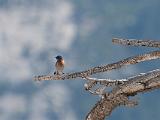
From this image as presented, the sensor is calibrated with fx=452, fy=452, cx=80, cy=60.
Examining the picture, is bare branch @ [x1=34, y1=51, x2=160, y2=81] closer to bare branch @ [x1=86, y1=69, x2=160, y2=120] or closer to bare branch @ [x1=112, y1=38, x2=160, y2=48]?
bare branch @ [x1=112, y1=38, x2=160, y2=48]

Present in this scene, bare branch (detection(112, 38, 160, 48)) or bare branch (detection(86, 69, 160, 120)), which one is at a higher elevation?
bare branch (detection(112, 38, 160, 48))

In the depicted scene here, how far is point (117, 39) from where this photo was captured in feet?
27.9

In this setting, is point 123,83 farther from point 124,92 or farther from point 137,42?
point 137,42

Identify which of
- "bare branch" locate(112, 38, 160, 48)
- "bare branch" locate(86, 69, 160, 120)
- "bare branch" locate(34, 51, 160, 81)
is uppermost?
"bare branch" locate(112, 38, 160, 48)

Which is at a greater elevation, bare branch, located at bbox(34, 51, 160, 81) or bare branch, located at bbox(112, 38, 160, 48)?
bare branch, located at bbox(112, 38, 160, 48)

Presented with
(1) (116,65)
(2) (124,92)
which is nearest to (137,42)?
(1) (116,65)

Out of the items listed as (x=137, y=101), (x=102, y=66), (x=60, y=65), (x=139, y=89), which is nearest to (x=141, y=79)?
(x=139, y=89)

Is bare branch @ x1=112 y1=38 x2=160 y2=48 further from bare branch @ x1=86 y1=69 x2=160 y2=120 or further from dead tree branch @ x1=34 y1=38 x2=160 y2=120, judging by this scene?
bare branch @ x1=86 y1=69 x2=160 y2=120

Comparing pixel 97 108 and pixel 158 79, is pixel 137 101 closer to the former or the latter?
pixel 97 108

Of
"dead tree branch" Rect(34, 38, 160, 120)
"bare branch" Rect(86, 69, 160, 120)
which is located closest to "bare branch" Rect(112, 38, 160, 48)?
"dead tree branch" Rect(34, 38, 160, 120)

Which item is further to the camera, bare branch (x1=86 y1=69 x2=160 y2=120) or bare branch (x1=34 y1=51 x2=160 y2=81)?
bare branch (x1=34 y1=51 x2=160 y2=81)

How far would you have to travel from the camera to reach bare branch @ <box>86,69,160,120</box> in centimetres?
765

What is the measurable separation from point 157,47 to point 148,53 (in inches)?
7.5

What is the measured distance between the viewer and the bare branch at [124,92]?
765cm
